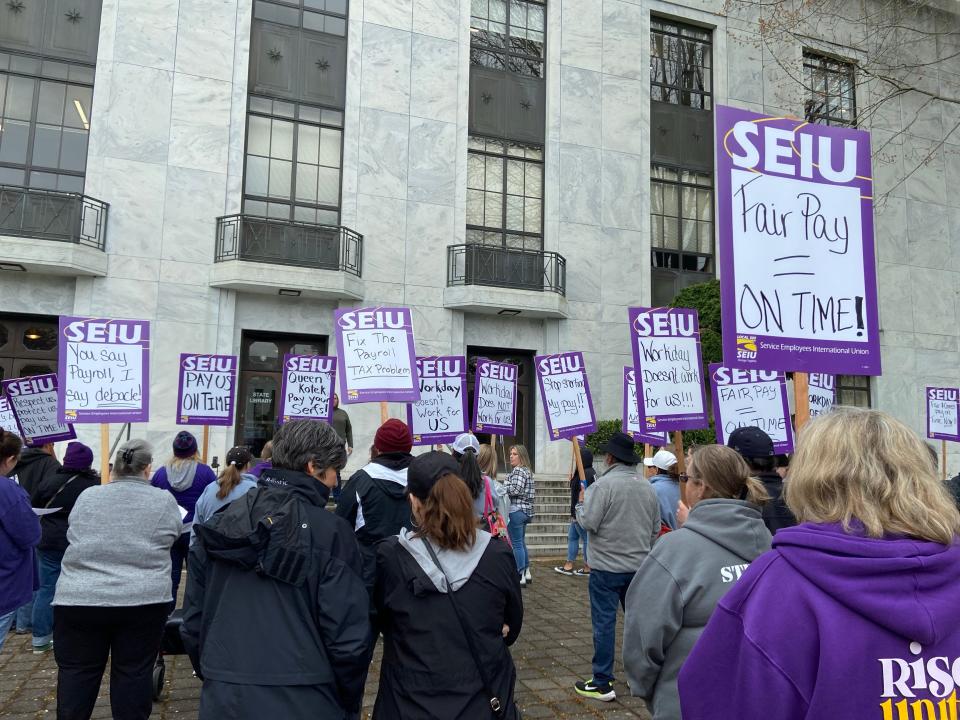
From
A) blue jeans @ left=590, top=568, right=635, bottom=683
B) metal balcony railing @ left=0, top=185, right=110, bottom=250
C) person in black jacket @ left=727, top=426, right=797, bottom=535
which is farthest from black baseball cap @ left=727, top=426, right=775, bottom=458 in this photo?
metal balcony railing @ left=0, top=185, right=110, bottom=250

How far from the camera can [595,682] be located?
524cm

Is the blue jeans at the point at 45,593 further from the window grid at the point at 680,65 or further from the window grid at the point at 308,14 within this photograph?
the window grid at the point at 680,65

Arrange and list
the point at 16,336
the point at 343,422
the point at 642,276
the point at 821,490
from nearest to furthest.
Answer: the point at 821,490 → the point at 343,422 → the point at 16,336 → the point at 642,276

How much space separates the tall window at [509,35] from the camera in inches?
714

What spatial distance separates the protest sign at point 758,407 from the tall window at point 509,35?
12916 millimetres

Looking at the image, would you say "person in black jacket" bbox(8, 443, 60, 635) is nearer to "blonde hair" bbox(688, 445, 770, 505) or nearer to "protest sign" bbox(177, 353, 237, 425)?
"protest sign" bbox(177, 353, 237, 425)

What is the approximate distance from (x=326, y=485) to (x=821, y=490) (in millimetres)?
2065

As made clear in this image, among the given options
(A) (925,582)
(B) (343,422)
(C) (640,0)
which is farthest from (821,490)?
(C) (640,0)

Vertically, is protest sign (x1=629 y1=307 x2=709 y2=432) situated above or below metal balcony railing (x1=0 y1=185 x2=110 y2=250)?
below

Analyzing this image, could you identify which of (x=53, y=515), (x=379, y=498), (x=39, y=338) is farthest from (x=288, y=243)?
(x=379, y=498)

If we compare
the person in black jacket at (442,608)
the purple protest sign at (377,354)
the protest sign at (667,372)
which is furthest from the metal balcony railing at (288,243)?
the person in black jacket at (442,608)

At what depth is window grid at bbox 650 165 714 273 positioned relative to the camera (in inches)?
758

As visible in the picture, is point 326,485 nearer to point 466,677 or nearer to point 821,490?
point 466,677

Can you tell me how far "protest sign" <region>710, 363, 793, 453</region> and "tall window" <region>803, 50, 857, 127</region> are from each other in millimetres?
15454
